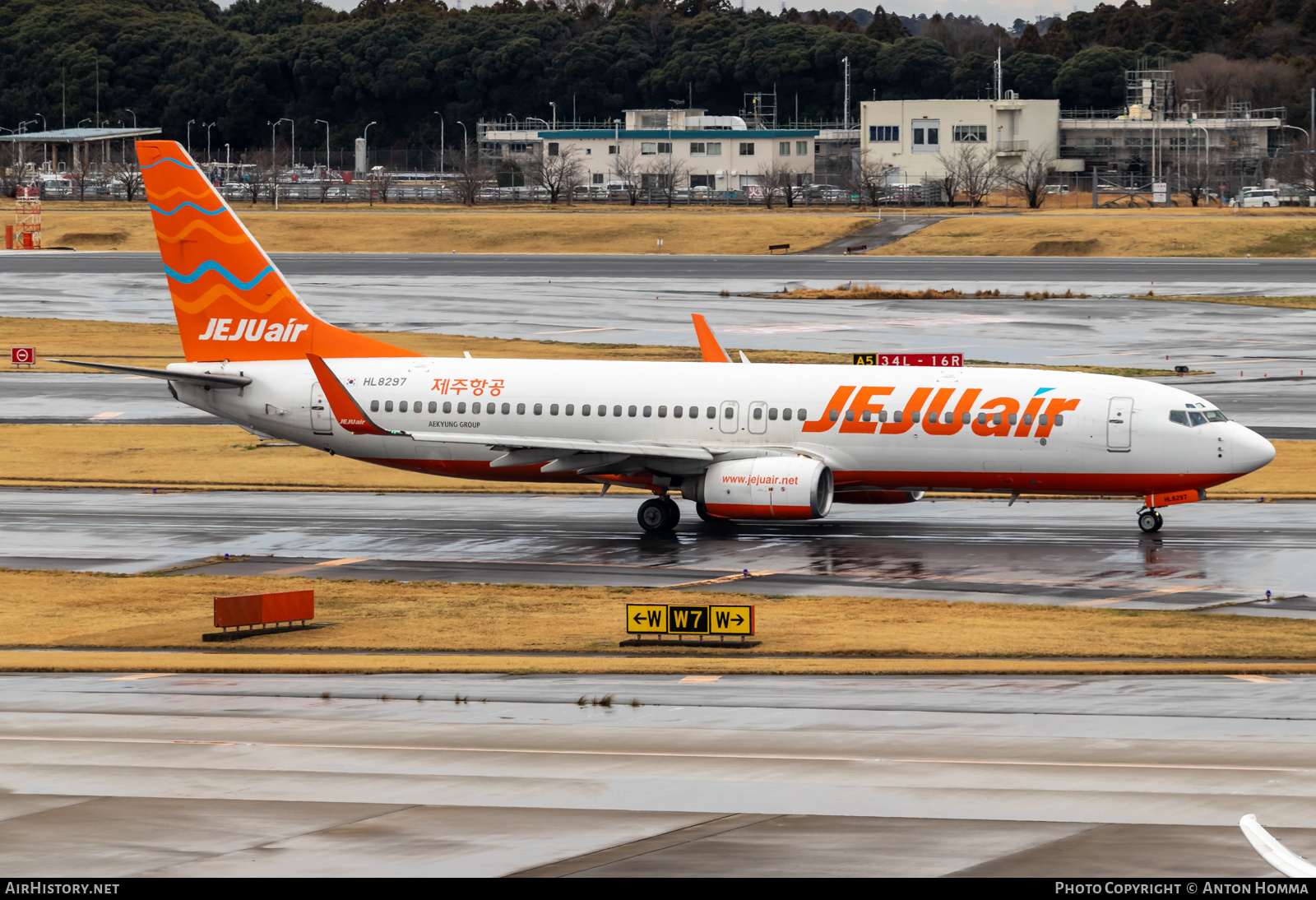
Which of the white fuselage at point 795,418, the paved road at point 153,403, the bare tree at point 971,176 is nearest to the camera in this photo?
the white fuselage at point 795,418

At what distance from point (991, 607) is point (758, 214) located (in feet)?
426

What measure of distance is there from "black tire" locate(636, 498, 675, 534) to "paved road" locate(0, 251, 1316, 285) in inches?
2890

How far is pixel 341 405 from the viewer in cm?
4725

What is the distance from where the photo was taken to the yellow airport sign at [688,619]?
3241cm

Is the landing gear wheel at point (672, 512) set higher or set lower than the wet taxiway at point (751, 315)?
lower

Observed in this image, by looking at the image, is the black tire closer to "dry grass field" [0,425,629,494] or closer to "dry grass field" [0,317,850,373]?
"dry grass field" [0,425,629,494]

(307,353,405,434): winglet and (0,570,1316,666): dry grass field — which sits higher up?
(307,353,405,434): winglet

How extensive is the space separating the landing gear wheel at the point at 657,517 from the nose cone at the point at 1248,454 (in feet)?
50.2

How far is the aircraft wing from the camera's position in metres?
45.4

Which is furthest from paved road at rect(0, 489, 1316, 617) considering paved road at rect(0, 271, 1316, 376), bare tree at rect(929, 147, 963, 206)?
bare tree at rect(929, 147, 963, 206)

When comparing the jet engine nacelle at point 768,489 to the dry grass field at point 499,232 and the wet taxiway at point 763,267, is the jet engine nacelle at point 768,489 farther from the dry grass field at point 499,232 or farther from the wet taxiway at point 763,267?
the dry grass field at point 499,232

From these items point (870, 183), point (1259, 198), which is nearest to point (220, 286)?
point (870, 183)

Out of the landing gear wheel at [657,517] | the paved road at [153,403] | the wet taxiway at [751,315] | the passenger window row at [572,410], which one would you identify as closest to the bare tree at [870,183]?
the wet taxiway at [751,315]

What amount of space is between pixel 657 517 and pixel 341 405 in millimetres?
9661
